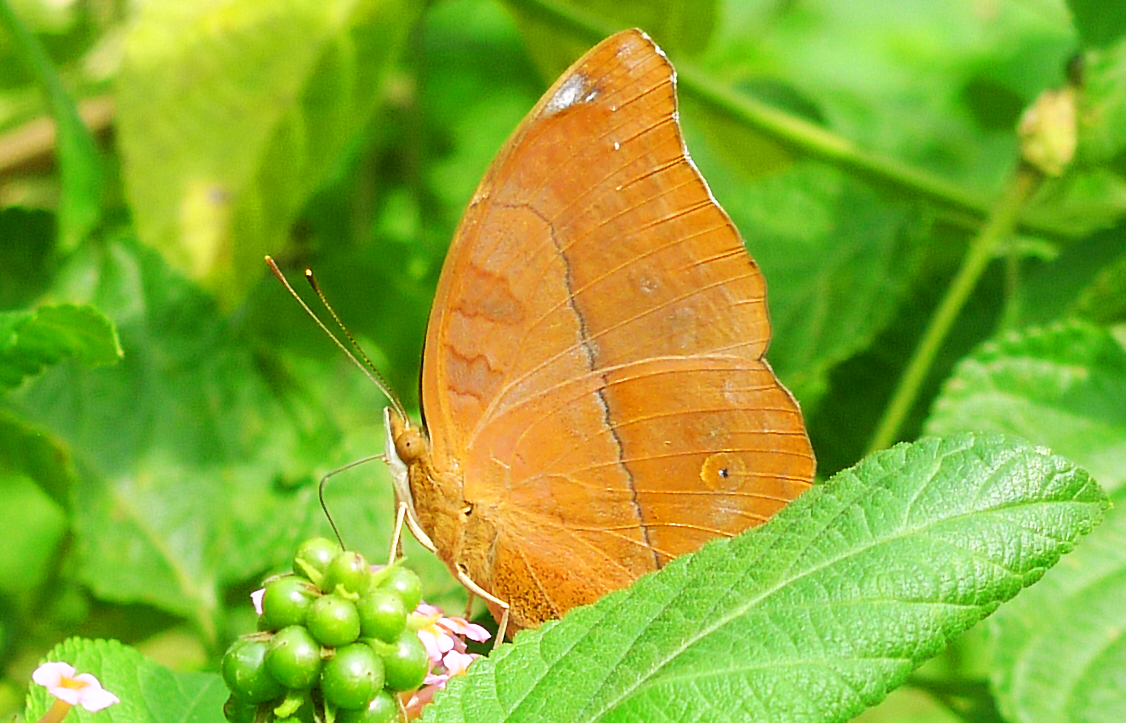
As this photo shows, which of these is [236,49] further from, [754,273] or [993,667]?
[993,667]

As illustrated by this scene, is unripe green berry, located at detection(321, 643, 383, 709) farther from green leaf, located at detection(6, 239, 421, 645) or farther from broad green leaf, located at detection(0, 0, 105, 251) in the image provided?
broad green leaf, located at detection(0, 0, 105, 251)

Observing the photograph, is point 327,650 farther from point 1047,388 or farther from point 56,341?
point 1047,388

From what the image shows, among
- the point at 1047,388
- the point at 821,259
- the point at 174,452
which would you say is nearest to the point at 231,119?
the point at 174,452

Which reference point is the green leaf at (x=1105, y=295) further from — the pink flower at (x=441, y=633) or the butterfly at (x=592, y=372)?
the pink flower at (x=441, y=633)

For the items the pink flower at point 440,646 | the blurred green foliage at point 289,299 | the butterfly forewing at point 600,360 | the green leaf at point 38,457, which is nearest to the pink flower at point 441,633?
the pink flower at point 440,646

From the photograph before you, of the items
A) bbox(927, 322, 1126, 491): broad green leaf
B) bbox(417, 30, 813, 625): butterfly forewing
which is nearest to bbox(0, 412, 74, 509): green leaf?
bbox(417, 30, 813, 625): butterfly forewing

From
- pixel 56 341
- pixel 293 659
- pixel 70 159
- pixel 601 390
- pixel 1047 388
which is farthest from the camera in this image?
pixel 1047 388
